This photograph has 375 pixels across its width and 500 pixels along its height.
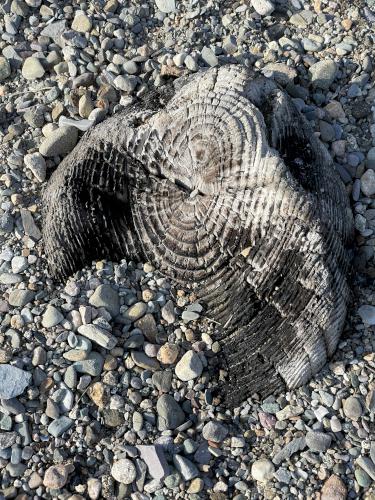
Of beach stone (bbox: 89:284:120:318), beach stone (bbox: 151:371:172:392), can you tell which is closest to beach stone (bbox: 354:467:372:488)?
beach stone (bbox: 151:371:172:392)

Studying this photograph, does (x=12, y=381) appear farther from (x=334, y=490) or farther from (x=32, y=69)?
(x=32, y=69)

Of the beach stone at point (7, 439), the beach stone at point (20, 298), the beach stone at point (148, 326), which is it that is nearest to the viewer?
the beach stone at point (7, 439)

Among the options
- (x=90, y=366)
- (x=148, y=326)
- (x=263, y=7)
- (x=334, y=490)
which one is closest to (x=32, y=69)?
(x=263, y=7)

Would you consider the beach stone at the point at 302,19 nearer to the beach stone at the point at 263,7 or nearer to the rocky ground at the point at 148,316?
the rocky ground at the point at 148,316

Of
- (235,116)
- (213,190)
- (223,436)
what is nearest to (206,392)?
(223,436)

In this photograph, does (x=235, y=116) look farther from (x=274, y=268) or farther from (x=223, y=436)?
(x=223, y=436)

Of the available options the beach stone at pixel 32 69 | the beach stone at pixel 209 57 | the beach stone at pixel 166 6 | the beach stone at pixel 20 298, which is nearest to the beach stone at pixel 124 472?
the beach stone at pixel 20 298

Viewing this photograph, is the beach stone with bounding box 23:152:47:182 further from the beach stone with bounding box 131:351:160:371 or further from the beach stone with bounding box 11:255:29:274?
the beach stone with bounding box 131:351:160:371
